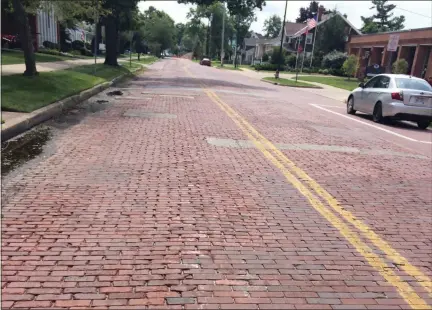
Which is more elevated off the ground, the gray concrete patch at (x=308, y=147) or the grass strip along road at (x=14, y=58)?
the grass strip along road at (x=14, y=58)

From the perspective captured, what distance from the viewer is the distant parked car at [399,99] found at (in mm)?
13094

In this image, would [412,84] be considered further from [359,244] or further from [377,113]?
[359,244]

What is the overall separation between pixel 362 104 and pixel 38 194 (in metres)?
12.7

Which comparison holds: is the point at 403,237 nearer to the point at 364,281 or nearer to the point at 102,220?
the point at 364,281

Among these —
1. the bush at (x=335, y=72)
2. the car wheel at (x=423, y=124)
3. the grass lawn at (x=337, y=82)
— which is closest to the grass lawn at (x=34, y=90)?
the car wheel at (x=423, y=124)

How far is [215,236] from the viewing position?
13.3ft

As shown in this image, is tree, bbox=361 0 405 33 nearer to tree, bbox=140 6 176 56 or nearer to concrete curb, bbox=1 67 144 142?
tree, bbox=140 6 176 56

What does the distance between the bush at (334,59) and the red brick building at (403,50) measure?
375 centimetres

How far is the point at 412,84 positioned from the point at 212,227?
11868 mm

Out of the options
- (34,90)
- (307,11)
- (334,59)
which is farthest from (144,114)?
(307,11)

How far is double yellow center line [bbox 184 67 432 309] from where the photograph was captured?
3.45 metres

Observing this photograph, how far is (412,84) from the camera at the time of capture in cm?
1370

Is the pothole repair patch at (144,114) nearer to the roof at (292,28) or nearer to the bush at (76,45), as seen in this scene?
the bush at (76,45)

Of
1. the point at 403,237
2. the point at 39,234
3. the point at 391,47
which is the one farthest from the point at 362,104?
the point at 39,234
